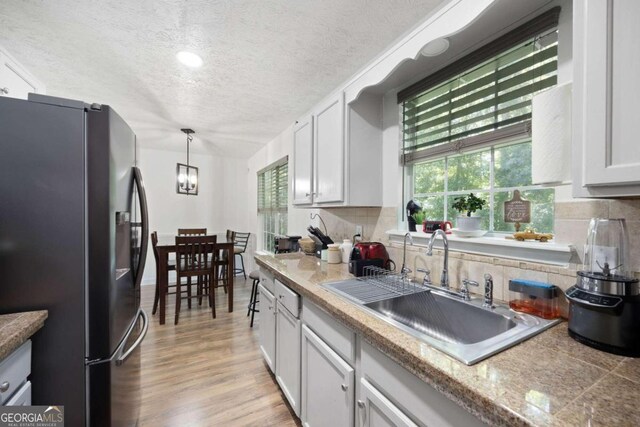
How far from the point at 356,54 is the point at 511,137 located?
1162 millimetres

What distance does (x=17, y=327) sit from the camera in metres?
0.86

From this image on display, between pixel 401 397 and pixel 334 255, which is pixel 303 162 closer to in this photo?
pixel 334 255

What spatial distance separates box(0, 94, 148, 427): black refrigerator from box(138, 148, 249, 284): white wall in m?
4.20

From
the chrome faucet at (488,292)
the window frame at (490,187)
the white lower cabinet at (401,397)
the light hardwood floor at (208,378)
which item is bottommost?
the light hardwood floor at (208,378)

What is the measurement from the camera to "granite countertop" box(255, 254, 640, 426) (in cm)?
52

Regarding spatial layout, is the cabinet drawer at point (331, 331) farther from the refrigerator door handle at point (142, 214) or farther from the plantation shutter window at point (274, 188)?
the plantation shutter window at point (274, 188)

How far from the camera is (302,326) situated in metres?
1.45

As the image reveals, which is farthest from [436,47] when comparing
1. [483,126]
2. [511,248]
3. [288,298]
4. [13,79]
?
[13,79]

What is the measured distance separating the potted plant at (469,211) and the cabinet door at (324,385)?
905 millimetres

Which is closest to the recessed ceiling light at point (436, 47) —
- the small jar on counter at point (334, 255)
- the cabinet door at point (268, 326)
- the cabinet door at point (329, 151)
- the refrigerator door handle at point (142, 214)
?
the cabinet door at point (329, 151)

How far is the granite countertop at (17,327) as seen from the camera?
790 millimetres

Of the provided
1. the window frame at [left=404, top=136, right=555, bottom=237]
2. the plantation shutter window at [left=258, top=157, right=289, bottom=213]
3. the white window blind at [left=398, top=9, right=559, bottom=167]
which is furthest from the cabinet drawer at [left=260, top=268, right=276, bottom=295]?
the plantation shutter window at [left=258, top=157, right=289, bottom=213]

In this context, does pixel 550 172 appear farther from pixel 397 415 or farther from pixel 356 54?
pixel 356 54

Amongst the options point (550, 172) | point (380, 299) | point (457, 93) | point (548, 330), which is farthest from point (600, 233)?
point (457, 93)
